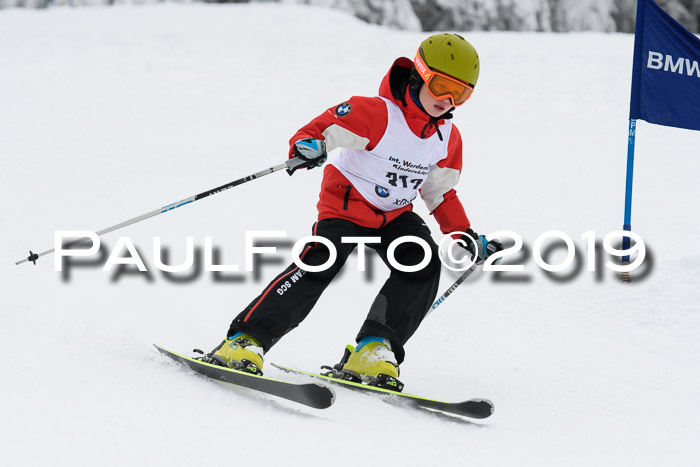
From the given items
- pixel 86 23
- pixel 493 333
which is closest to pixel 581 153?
pixel 493 333

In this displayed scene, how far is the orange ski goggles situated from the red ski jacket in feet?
0.48

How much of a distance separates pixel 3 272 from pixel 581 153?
704cm

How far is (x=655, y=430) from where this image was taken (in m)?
3.30

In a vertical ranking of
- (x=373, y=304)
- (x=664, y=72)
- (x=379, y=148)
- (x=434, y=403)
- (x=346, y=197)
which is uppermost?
(x=664, y=72)

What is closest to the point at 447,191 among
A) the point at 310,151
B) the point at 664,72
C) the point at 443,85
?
the point at 443,85

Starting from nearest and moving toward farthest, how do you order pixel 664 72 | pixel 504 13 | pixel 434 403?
pixel 434 403 → pixel 664 72 → pixel 504 13

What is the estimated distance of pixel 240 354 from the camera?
10.7 feet

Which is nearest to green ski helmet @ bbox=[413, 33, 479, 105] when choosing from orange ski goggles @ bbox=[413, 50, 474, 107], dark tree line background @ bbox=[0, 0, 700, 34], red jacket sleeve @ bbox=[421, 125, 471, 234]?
orange ski goggles @ bbox=[413, 50, 474, 107]

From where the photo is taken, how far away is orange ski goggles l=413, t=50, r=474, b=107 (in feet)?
11.1

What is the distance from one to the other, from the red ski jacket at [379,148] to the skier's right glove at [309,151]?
3.9 inches

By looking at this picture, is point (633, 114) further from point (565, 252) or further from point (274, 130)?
point (274, 130)

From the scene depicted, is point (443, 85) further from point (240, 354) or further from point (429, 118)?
point (240, 354)

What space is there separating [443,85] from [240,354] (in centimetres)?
154

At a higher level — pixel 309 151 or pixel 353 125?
pixel 353 125
